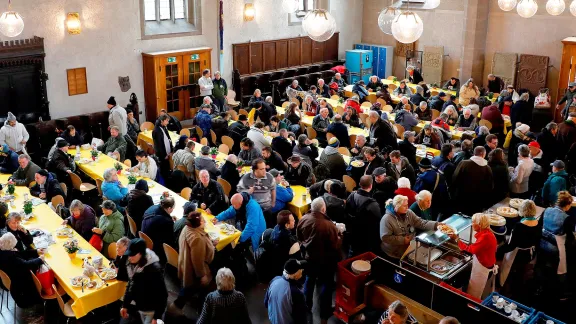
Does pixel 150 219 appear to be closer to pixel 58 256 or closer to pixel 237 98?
pixel 58 256

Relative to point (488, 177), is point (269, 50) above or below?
above

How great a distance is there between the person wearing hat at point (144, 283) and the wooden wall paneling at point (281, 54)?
14.5 m

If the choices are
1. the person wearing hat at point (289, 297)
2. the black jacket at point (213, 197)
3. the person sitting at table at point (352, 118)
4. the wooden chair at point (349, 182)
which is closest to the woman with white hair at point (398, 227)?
the person wearing hat at point (289, 297)

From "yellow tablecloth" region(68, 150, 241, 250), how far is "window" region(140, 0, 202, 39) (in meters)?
5.83

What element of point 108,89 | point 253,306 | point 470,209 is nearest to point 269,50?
point 108,89

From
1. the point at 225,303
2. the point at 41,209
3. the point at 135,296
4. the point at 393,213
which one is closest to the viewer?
the point at 225,303

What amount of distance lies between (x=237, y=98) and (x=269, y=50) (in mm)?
2140

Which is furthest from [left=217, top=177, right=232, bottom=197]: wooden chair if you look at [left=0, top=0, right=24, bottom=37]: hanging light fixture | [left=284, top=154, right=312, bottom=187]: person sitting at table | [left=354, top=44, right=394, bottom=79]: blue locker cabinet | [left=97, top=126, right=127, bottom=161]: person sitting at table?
[left=354, top=44, right=394, bottom=79]: blue locker cabinet

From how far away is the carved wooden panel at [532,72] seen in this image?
18281 mm

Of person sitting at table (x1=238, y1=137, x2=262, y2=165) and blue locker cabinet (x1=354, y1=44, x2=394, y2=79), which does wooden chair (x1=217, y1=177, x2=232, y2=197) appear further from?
blue locker cabinet (x1=354, y1=44, x2=394, y2=79)

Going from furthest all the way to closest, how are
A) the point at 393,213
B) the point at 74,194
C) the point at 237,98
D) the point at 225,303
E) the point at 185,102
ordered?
the point at 237,98 < the point at 185,102 < the point at 74,194 < the point at 393,213 < the point at 225,303

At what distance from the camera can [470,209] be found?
998 cm

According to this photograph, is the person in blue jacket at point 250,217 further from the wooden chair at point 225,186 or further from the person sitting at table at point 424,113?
the person sitting at table at point 424,113

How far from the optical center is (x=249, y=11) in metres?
18.9
